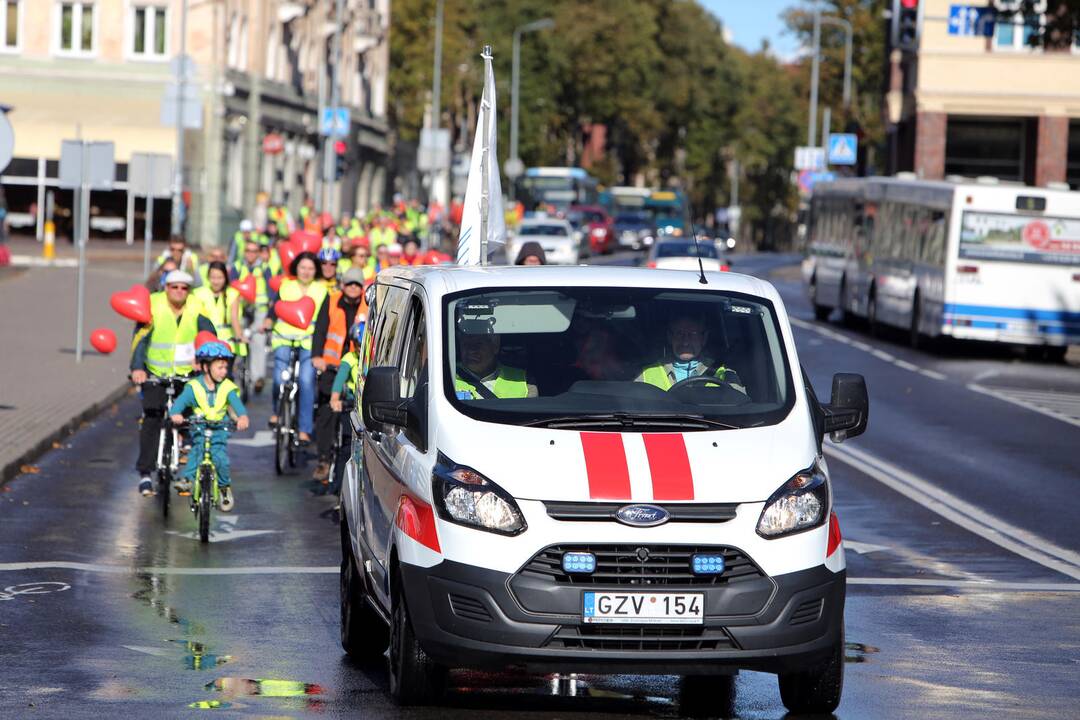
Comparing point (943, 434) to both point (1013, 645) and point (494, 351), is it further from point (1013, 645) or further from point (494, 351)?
point (494, 351)

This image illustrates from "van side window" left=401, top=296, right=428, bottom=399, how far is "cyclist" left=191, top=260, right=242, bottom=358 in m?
6.67

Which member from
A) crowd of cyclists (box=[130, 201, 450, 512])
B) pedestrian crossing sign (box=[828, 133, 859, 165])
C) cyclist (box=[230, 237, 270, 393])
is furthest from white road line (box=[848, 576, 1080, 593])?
pedestrian crossing sign (box=[828, 133, 859, 165])

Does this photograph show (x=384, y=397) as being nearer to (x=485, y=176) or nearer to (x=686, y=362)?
(x=686, y=362)

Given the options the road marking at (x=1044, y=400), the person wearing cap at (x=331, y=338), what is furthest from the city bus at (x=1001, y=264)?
the person wearing cap at (x=331, y=338)

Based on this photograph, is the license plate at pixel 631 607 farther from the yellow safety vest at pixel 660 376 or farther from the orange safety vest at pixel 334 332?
the orange safety vest at pixel 334 332

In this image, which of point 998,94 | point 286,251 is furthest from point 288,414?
point 998,94

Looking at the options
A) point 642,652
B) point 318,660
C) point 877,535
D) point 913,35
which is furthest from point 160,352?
point 913,35

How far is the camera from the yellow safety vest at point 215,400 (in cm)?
1334

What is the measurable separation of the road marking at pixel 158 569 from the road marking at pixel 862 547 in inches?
125

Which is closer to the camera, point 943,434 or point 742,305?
point 742,305

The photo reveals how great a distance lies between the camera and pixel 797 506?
7.30 m

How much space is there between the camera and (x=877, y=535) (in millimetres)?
13484

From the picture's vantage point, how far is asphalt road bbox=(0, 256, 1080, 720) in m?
8.01

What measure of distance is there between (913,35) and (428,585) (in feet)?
98.3
